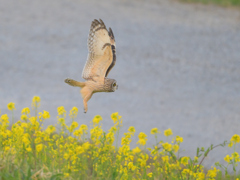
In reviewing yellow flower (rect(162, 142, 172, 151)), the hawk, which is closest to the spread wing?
the hawk

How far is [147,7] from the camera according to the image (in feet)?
39.4

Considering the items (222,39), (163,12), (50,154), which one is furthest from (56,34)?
(50,154)

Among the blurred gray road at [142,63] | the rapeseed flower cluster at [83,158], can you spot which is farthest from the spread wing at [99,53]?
the blurred gray road at [142,63]

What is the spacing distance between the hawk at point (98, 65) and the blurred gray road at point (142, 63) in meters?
3.84

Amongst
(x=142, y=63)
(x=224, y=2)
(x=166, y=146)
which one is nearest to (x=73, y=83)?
(x=166, y=146)

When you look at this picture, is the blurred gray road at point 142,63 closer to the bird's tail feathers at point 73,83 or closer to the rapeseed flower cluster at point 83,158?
the rapeseed flower cluster at point 83,158

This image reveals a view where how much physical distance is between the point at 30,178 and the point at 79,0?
10.2 metres

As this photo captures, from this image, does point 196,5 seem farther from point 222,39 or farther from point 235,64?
point 235,64

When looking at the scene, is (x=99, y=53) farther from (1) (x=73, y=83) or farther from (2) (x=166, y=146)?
(2) (x=166, y=146)

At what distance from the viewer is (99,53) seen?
2.43 m

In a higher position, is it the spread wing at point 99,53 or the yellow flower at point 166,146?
the spread wing at point 99,53

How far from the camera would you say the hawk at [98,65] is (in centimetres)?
222

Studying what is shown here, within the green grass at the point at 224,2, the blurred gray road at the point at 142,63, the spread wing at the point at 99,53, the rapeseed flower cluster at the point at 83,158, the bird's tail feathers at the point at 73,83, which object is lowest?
the rapeseed flower cluster at the point at 83,158

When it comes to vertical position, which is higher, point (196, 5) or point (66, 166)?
point (196, 5)
